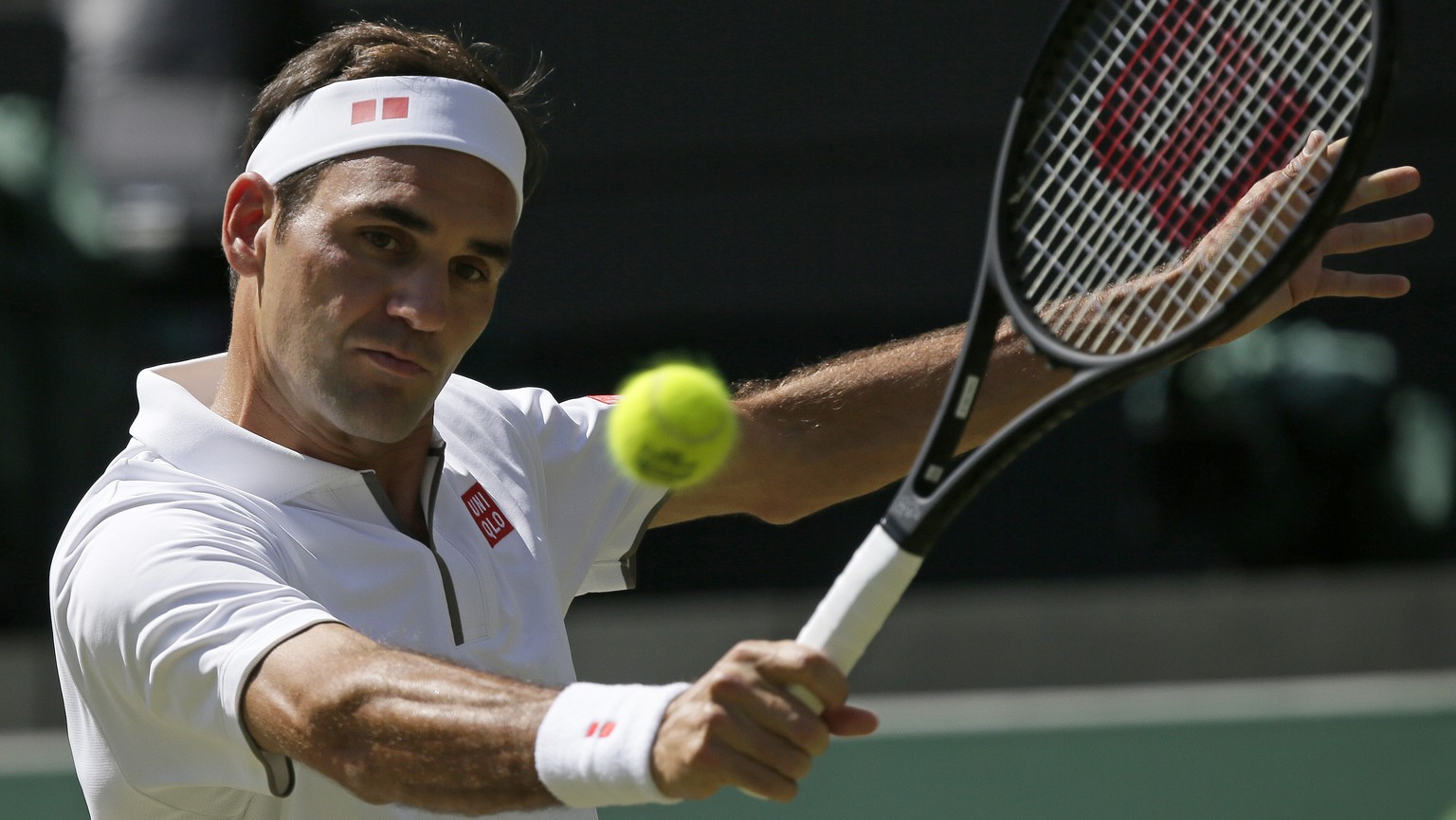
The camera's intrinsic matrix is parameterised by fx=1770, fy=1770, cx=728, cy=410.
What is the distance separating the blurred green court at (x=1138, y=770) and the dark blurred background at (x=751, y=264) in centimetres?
138

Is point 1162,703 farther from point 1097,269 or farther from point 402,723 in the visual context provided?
point 402,723

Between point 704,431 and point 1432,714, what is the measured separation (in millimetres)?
3687

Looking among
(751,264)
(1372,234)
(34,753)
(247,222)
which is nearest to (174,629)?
(247,222)

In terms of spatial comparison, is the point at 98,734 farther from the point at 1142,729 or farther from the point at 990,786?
the point at 1142,729

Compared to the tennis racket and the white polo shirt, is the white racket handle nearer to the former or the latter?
the tennis racket

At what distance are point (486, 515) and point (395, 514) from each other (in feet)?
0.51

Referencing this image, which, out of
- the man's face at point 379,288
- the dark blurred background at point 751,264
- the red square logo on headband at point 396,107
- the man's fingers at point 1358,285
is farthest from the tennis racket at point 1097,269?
the dark blurred background at point 751,264

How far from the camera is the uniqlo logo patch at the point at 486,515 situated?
2.31 metres

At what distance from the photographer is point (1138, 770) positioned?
5.29 meters

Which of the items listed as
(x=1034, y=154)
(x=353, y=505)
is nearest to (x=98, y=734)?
(x=353, y=505)

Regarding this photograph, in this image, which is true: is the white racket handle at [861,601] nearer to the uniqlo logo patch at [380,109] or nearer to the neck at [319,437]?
the neck at [319,437]

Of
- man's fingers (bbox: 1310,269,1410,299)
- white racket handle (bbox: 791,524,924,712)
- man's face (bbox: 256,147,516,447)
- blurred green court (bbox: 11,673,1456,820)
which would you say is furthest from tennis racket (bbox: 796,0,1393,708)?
blurred green court (bbox: 11,673,1456,820)

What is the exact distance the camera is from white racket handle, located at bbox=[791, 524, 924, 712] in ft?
5.61

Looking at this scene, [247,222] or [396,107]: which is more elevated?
[396,107]
